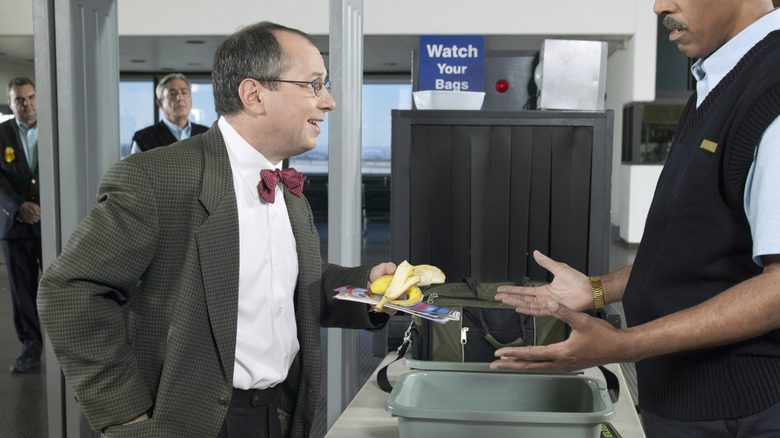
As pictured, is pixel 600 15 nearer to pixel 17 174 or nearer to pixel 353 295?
pixel 17 174

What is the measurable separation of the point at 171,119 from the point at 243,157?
3.57m

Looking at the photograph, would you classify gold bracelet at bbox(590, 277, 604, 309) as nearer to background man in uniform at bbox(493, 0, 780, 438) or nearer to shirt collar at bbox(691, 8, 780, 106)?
background man in uniform at bbox(493, 0, 780, 438)

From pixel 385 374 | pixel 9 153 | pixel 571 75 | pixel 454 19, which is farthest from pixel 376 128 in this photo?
pixel 385 374

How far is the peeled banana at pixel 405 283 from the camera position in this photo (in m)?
1.42

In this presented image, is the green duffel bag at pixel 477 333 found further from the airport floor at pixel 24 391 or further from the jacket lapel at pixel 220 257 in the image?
the airport floor at pixel 24 391

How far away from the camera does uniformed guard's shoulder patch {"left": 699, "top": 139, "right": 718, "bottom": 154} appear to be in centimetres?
111

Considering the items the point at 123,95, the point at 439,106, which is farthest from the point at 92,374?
the point at 123,95

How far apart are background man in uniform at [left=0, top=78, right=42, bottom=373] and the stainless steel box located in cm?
337

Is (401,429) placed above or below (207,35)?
below

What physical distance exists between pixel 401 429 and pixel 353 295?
0.93 ft

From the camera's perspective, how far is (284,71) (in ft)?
5.16

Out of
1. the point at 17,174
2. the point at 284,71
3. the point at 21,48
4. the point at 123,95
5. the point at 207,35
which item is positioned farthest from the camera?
the point at 123,95

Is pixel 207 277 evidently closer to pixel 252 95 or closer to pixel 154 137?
pixel 252 95

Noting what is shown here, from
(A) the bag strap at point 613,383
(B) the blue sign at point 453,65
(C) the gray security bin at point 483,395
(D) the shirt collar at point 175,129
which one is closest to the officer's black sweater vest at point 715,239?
(C) the gray security bin at point 483,395
